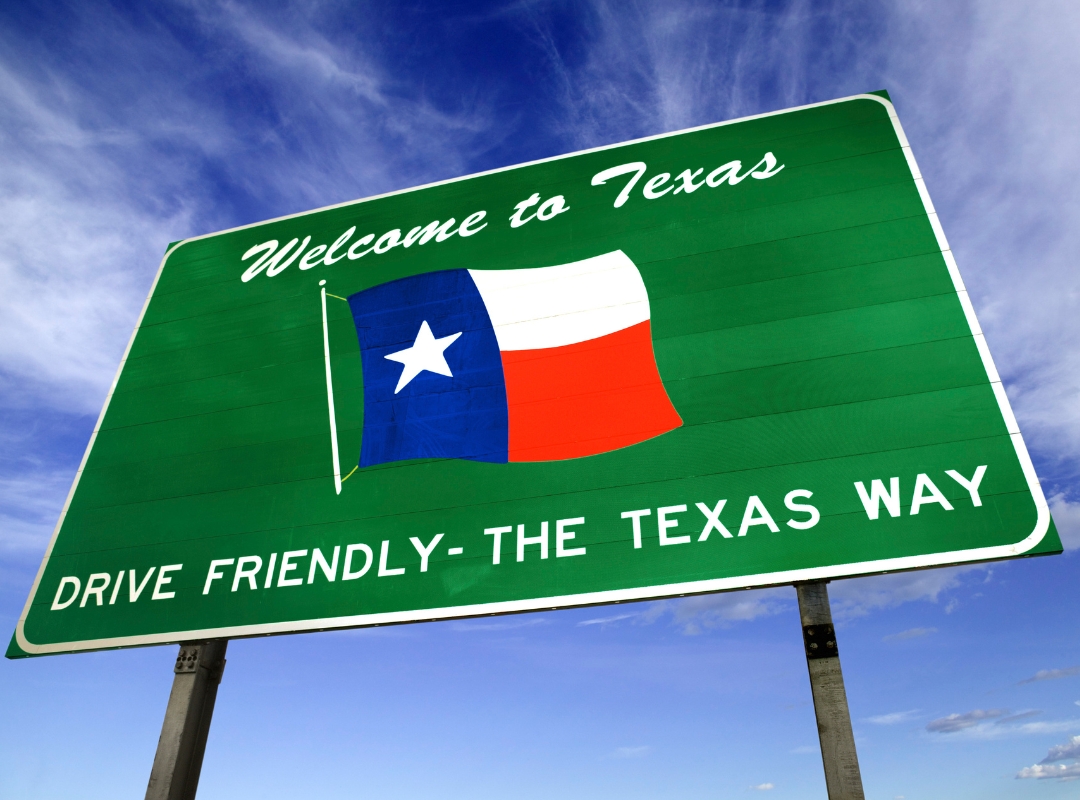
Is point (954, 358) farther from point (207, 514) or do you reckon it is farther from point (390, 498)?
point (207, 514)

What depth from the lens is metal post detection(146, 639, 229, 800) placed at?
6141mm

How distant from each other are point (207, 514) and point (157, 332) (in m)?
2.71

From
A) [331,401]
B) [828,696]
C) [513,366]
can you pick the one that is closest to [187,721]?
[331,401]

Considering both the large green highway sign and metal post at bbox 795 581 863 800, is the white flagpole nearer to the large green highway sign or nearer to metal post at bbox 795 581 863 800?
the large green highway sign

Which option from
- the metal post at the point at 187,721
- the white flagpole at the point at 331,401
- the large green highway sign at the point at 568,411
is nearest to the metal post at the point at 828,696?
the large green highway sign at the point at 568,411

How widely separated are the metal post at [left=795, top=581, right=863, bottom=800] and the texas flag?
1697 millimetres

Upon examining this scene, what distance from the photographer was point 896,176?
682 cm

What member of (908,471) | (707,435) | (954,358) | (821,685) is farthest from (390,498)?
(954,358)

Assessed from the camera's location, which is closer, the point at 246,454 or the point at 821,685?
the point at 821,685

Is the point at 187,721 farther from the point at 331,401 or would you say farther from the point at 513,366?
the point at 513,366

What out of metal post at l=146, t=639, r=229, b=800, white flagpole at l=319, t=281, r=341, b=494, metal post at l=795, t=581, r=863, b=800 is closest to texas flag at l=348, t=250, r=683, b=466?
white flagpole at l=319, t=281, r=341, b=494

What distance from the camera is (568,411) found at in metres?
6.47

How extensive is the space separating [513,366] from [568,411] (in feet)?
2.48

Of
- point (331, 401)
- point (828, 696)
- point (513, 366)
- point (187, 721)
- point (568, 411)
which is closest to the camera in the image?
point (828, 696)
